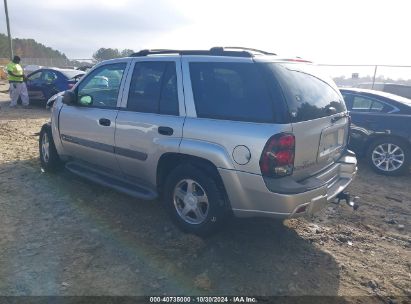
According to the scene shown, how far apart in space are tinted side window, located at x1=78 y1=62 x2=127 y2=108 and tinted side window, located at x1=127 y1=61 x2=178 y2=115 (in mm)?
301

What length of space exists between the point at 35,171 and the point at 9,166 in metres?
0.62

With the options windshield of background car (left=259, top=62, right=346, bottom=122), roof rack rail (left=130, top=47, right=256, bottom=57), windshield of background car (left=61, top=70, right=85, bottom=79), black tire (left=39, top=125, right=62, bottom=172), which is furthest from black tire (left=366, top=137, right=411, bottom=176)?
windshield of background car (left=61, top=70, right=85, bottom=79)

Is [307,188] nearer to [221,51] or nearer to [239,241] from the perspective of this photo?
[239,241]

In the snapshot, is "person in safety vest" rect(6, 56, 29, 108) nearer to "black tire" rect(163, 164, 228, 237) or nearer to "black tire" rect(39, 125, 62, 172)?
"black tire" rect(39, 125, 62, 172)

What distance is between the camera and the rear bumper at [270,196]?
3.09m

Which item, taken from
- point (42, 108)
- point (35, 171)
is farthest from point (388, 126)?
point (42, 108)

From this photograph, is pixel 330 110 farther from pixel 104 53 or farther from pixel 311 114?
pixel 104 53

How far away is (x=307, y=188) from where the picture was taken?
320 centimetres

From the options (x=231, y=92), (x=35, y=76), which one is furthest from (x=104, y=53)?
(x=231, y=92)

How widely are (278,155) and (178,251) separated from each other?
4.61 feet

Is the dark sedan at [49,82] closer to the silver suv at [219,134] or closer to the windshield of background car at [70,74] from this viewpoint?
the windshield of background car at [70,74]

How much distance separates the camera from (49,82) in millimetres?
12641

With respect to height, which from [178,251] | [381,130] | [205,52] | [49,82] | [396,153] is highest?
[205,52]

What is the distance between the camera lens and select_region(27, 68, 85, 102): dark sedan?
12.4 meters
